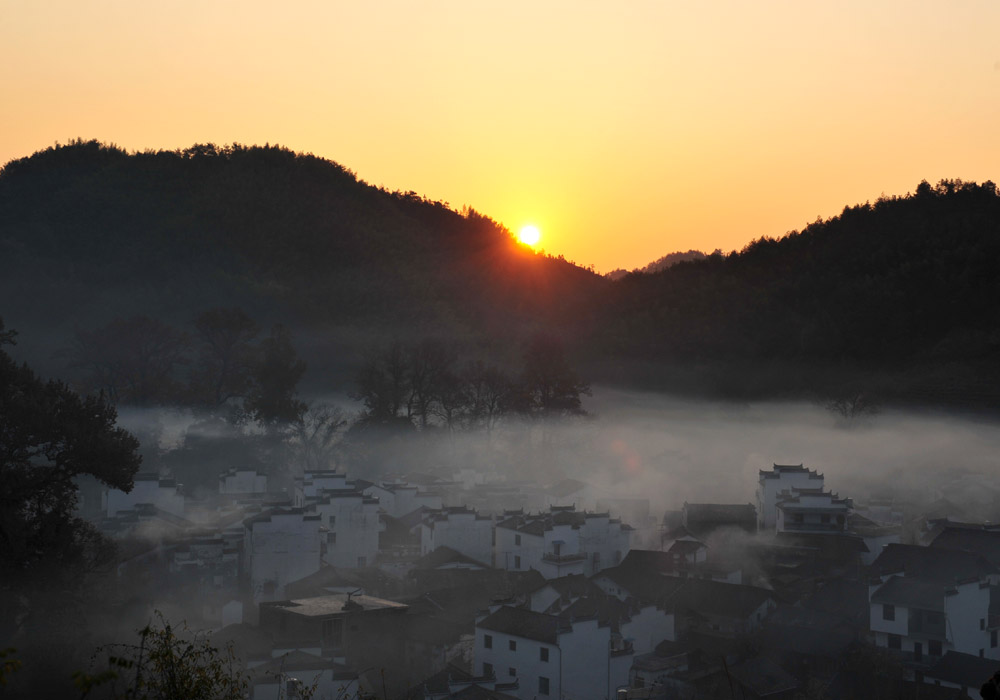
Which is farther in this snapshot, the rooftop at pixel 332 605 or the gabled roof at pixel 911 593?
the gabled roof at pixel 911 593

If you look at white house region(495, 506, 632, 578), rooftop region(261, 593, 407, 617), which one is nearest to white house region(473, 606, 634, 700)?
rooftop region(261, 593, 407, 617)

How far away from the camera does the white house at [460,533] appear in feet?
78.4

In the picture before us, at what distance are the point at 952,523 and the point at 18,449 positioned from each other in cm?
2018

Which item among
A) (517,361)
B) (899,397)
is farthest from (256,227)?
(899,397)

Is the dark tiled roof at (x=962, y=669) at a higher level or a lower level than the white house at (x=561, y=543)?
lower

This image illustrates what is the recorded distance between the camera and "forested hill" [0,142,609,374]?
5709cm

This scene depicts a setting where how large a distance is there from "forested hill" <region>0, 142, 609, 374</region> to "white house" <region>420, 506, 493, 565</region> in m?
28.6

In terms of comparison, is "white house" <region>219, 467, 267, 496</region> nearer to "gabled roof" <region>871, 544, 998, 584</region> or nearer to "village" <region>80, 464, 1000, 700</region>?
"village" <region>80, 464, 1000, 700</region>

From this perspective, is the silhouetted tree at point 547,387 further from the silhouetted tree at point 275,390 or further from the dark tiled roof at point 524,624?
the dark tiled roof at point 524,624

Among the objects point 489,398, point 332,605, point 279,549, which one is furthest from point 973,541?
point 489,398

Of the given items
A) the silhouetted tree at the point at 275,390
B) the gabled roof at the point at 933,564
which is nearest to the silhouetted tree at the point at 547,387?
the silhouetted tree at the point at 275,390

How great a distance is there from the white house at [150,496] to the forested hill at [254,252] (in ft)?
82.6

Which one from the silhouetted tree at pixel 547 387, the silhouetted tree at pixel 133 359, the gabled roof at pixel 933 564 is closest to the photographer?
the gabled roof at pixel 933 564

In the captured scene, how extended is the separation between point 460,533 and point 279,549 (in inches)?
184
